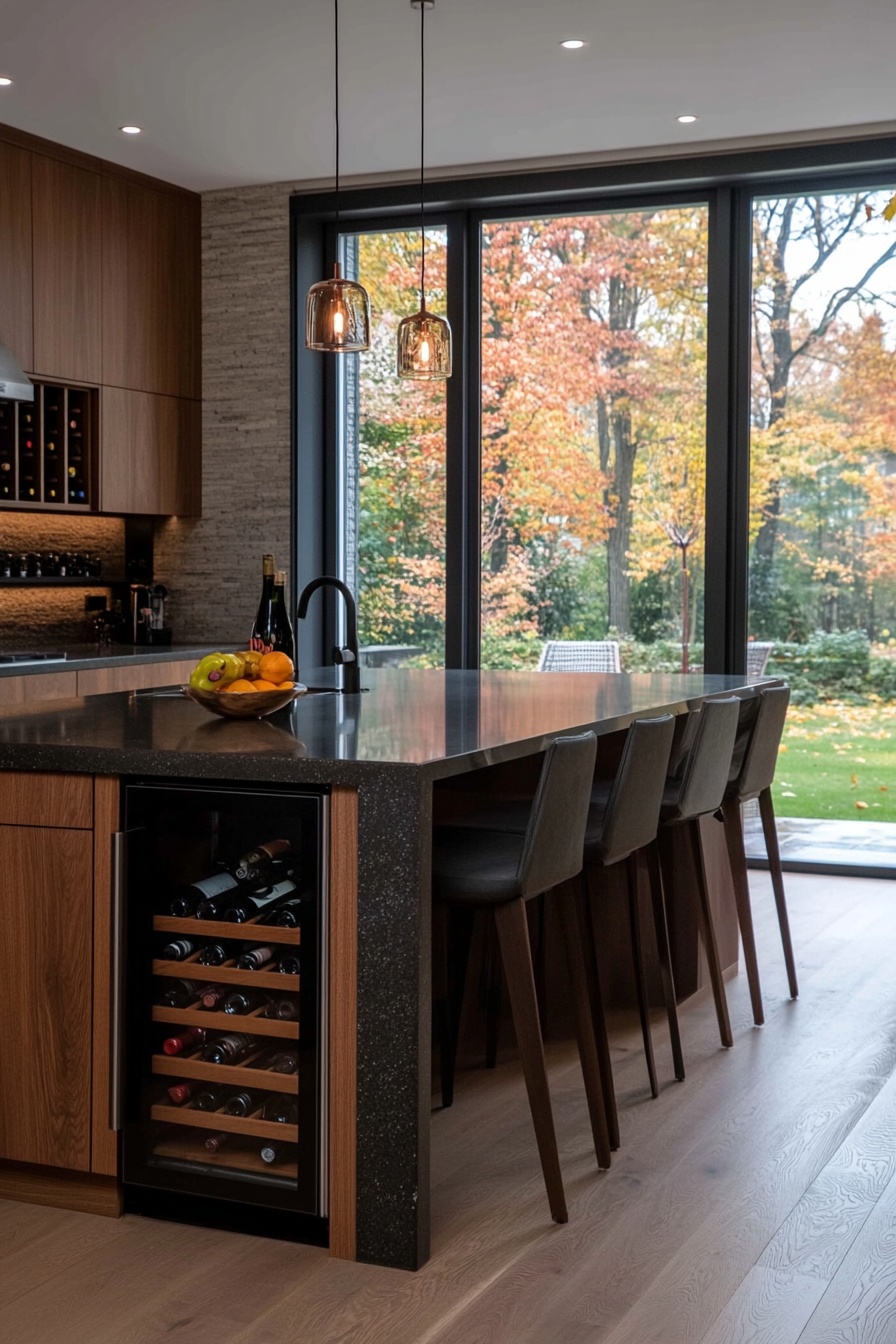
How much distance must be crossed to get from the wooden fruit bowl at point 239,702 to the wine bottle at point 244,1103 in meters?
0.86

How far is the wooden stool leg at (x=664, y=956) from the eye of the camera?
3457mm

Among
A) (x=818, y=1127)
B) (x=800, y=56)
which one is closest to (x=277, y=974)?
(x=818, y=1127)

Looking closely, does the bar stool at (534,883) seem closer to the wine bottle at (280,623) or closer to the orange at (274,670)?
the orange at (274,670)

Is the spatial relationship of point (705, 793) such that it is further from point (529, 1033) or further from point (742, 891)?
point (529, 1033)

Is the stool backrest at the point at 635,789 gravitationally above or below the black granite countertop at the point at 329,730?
below

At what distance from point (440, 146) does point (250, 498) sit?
1773 mm

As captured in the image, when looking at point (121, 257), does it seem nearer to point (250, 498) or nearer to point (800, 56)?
point (250, 498)

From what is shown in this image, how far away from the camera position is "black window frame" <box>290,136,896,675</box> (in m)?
5.81

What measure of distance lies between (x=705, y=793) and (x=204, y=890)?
4.59 feet

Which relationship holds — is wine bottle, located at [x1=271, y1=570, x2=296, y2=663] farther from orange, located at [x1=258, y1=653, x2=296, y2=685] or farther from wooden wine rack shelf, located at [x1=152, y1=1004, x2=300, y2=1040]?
wooden wine rack shelf, located at [x1=152, y1=1004, x2=300, y2=1040]

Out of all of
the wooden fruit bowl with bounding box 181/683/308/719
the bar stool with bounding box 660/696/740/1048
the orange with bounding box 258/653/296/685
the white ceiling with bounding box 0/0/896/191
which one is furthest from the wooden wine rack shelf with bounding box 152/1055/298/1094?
the white ceiling with bounding box 0/0/896/191

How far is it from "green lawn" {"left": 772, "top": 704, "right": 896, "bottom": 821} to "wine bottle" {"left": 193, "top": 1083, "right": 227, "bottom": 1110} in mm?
3753

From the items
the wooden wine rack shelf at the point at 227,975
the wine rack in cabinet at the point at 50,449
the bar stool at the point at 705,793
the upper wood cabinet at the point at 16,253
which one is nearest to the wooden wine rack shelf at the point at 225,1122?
the wooden wine rack shelf at the point at 227,975

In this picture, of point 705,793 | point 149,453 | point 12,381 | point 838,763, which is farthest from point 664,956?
point 149,453
